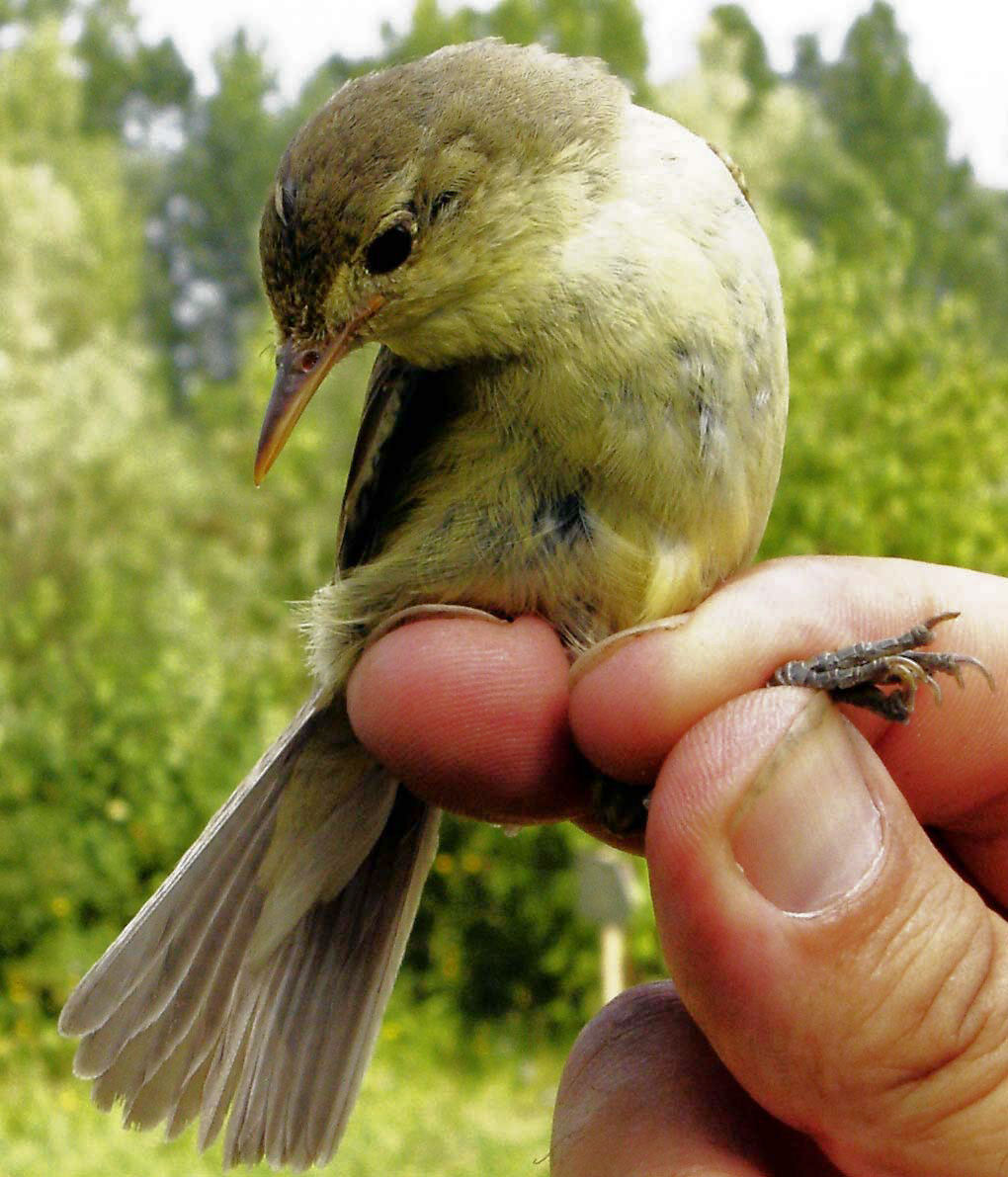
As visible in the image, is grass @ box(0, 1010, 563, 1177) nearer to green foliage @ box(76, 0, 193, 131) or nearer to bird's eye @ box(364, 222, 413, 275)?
bird's eye @ box(364, 222, 413, 275)

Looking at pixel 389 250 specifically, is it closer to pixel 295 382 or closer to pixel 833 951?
pixel 295 382

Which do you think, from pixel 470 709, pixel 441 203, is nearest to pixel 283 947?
pixel 470 709

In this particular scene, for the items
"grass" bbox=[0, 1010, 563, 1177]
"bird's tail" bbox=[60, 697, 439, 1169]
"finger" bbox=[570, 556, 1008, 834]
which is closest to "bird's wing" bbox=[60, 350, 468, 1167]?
"bird's tail" bbox=[60, 697, 439, 1169]

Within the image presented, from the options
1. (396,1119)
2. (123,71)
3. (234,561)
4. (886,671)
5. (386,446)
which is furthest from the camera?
(123,71)

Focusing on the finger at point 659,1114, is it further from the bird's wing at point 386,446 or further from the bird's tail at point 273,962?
the bird's wing at point 386,446

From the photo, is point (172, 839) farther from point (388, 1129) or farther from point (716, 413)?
point (716, 413)

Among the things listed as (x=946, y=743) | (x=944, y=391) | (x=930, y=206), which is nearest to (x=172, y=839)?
(x=944, y=391)
